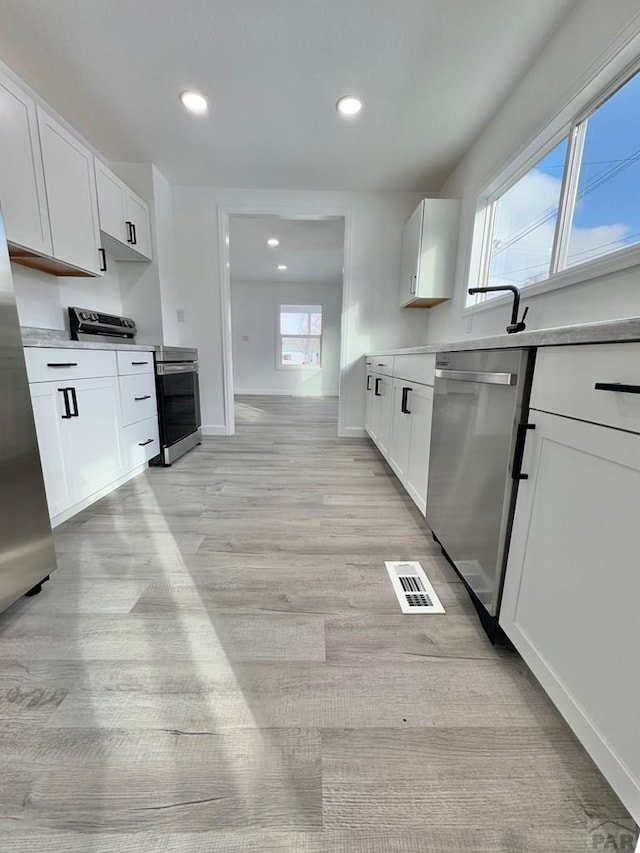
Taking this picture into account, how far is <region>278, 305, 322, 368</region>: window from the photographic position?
766cm

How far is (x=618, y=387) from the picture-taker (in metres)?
0.63

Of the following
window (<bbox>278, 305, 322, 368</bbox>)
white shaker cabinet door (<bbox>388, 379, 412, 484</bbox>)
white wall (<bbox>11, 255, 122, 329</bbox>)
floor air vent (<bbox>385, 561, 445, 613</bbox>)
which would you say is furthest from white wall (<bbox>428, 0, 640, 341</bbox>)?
window (<bbox>278, 305, 322, 368</bbox>)

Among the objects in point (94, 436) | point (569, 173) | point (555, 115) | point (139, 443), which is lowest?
point (139, 443)

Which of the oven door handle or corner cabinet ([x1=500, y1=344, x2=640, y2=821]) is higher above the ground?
the oven door handle

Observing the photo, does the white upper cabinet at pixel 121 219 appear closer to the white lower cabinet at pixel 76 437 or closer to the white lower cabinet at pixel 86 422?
the white lower cabinet at pixel 86 422

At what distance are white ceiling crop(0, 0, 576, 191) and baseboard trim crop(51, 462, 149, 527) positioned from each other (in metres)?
2.43

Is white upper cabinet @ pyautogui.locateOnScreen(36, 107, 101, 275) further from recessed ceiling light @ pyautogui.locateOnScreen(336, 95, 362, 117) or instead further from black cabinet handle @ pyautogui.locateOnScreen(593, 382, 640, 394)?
black cabinet handle @ pyautogui.locateOnScreen(593, 382, 640, 394)

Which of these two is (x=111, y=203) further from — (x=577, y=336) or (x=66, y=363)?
(x=577, y=336)

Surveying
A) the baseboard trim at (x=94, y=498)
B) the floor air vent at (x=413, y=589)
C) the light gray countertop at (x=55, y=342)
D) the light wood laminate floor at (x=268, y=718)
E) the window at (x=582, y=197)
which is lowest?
the light wood laminate floor at (x=268, y=718)

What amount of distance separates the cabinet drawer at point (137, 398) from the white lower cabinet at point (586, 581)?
240 cm

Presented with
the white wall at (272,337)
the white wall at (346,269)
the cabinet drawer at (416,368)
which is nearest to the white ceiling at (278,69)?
the white wall at (346,269)

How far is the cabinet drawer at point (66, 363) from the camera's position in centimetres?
157

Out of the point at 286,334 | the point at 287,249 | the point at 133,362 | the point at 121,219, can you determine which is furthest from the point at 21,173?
the point at 286,334

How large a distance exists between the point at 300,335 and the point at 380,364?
5.21 metres
